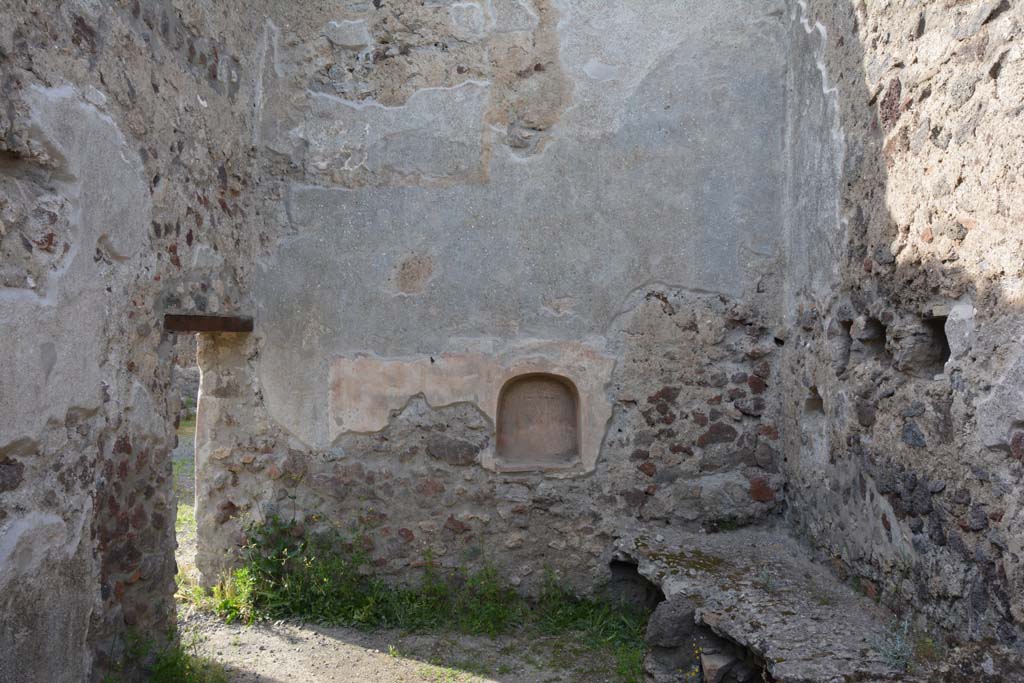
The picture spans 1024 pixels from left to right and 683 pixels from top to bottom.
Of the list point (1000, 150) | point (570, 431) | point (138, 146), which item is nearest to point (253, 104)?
point (138, 146)

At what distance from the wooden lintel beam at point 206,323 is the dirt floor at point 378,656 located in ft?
5.13

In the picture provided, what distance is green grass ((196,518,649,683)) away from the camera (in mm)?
4324

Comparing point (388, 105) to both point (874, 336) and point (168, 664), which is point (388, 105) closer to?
point (874, 336)

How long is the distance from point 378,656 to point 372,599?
42 cm

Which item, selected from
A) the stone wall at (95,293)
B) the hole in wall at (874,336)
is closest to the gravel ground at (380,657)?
the stone wall at (95,293)

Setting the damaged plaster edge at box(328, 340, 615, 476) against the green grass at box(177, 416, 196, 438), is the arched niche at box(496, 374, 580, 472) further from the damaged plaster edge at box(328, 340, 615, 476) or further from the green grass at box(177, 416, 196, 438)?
the green grass at box(177, 416, 196, 438)

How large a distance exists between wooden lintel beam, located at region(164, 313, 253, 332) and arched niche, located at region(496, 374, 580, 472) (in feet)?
5.06

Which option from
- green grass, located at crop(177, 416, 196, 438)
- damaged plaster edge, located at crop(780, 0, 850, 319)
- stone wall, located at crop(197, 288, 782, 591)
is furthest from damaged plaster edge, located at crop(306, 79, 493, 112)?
green grass, located at crop(177, 416, 196, 438)

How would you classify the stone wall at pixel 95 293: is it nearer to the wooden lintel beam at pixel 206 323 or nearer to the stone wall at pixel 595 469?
the wooden lintel beam at pixel 206 323

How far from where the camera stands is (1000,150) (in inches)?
98.0

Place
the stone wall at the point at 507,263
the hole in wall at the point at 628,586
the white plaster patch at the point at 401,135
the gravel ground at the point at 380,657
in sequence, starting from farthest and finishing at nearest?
the white plaster patch at the point at 401,135 < the hole in wall at the point at 628,586 < the stone wall at the point at 507,263 < the gravel ground at the point at 380,657

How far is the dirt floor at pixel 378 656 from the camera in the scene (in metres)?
3.81

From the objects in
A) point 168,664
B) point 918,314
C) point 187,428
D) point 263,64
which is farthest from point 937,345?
point 187,428

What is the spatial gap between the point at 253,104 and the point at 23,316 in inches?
93.0
